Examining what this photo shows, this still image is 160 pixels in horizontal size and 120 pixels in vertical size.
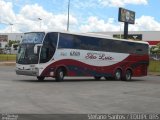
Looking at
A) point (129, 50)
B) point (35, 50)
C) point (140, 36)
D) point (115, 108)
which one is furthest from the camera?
point (140, 36)

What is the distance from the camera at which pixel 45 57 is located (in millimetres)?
29125

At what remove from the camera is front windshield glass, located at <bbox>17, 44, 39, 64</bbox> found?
29.0 m

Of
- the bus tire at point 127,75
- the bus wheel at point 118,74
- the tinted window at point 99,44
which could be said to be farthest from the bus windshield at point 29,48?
the bus tire at point 127,75

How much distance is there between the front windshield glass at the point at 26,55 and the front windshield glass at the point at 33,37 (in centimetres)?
34

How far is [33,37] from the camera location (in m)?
29.5

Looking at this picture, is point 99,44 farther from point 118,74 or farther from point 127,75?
point 127,75

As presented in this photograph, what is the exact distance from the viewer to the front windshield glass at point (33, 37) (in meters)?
29.0

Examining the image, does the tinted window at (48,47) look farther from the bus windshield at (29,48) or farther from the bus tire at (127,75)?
the bus tire at (127,75)

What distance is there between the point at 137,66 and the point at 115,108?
22.0m

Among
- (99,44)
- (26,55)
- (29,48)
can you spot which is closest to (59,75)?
(26,55)

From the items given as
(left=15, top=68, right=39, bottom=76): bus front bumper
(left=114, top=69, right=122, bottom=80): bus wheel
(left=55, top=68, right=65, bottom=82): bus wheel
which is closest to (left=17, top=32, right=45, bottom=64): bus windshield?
(left=15, top=68, right=39, bottom=76): bus front bumper

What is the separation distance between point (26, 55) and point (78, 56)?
3897mm

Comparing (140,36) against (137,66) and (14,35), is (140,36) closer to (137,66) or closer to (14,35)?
(14,35)

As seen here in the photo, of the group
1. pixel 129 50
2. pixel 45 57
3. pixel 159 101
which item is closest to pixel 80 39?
pixel 45 57
